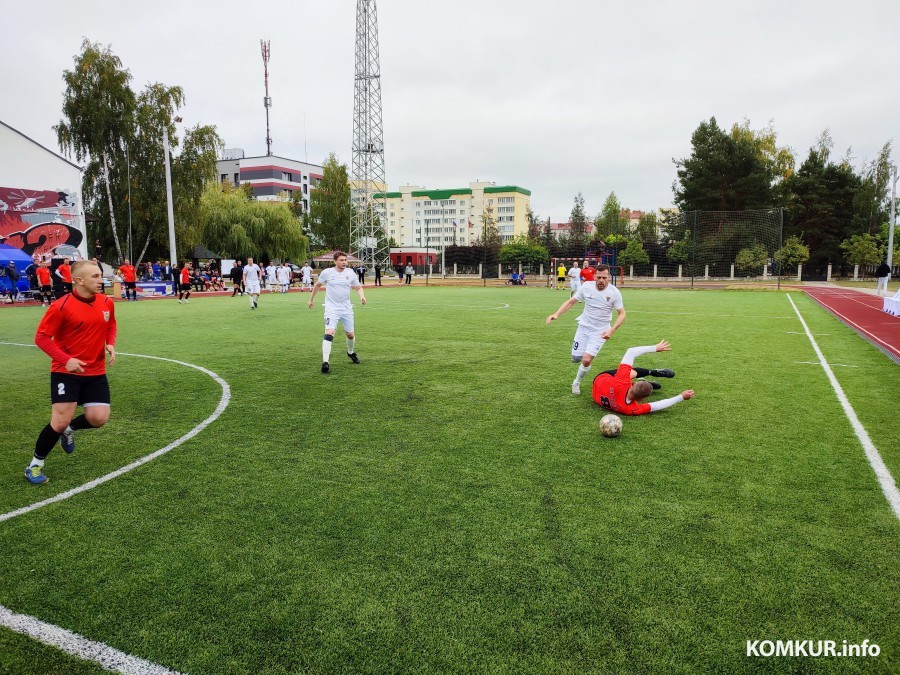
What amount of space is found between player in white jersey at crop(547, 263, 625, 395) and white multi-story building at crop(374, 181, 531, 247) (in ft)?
412

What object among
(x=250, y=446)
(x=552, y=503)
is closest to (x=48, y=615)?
(x=250, y=446)

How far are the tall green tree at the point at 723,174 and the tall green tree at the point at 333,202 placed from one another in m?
45.2

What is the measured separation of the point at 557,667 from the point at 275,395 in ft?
20.5

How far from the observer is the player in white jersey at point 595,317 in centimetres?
793

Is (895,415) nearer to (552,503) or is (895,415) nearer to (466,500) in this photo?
(552,503)

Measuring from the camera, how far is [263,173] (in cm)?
9612

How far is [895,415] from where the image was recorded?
697cm

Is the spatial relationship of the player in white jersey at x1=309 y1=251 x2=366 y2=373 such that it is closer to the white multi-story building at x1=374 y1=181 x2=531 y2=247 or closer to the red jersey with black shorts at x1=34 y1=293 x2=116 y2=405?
the red jersey with black shorts at x1=34 y1=293 x2=116 y2=405

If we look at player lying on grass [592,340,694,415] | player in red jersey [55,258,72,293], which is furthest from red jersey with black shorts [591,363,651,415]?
player in red jersey [55,258,72,293]

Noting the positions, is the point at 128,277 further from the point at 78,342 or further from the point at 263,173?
the point at 263,173

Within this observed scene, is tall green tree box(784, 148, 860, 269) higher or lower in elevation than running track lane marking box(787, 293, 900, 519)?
higher

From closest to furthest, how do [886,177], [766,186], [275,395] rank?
[275,395]
[766,186]
[886,177]

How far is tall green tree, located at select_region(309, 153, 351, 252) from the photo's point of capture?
76750 mm

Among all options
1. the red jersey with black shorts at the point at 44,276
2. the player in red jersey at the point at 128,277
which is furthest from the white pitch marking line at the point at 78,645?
the player in red jersey at the point at 128,277
